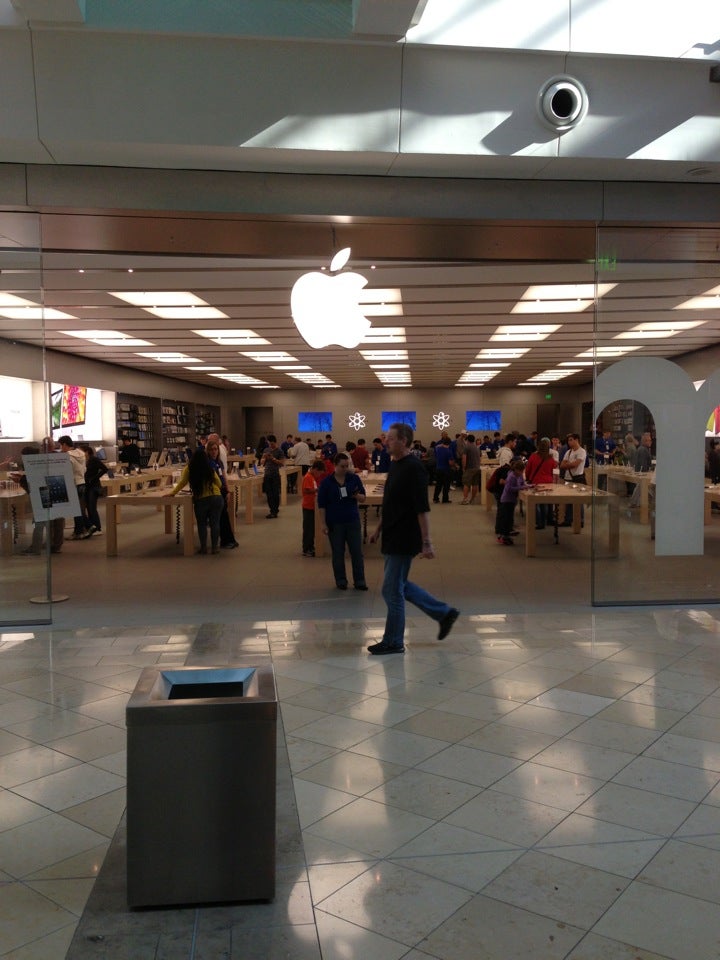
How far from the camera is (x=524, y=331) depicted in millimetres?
16047

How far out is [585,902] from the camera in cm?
263

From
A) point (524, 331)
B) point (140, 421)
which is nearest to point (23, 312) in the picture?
point (524, 331)

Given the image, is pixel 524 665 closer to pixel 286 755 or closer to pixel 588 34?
pixel 286 755

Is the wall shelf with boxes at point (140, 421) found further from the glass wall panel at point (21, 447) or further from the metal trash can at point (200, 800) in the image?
the metal trash can at point (200, 800)

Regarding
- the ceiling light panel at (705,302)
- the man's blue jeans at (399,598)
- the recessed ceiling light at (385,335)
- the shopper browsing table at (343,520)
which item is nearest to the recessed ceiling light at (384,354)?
the recessed ceiling light at (385,335)

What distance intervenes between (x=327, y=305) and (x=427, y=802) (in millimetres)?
4370

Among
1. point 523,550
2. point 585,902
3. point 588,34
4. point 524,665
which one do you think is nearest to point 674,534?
point 524,665

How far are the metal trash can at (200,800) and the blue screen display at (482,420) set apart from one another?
30.8m

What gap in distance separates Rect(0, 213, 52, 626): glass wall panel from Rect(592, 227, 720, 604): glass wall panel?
5109mm

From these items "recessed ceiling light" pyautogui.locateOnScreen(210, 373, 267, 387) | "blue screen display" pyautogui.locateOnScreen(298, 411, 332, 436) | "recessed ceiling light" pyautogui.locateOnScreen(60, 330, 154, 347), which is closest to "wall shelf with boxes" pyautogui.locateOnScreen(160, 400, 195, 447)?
"recessed ceiling light" pyautogui.locateOnScreen(210, 373, 267, 387)

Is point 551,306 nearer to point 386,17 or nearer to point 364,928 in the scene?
point 386,17

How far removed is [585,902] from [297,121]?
5.30 meters

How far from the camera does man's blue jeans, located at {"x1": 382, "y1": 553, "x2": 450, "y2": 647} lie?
221 inches

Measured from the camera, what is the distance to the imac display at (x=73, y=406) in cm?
1973
